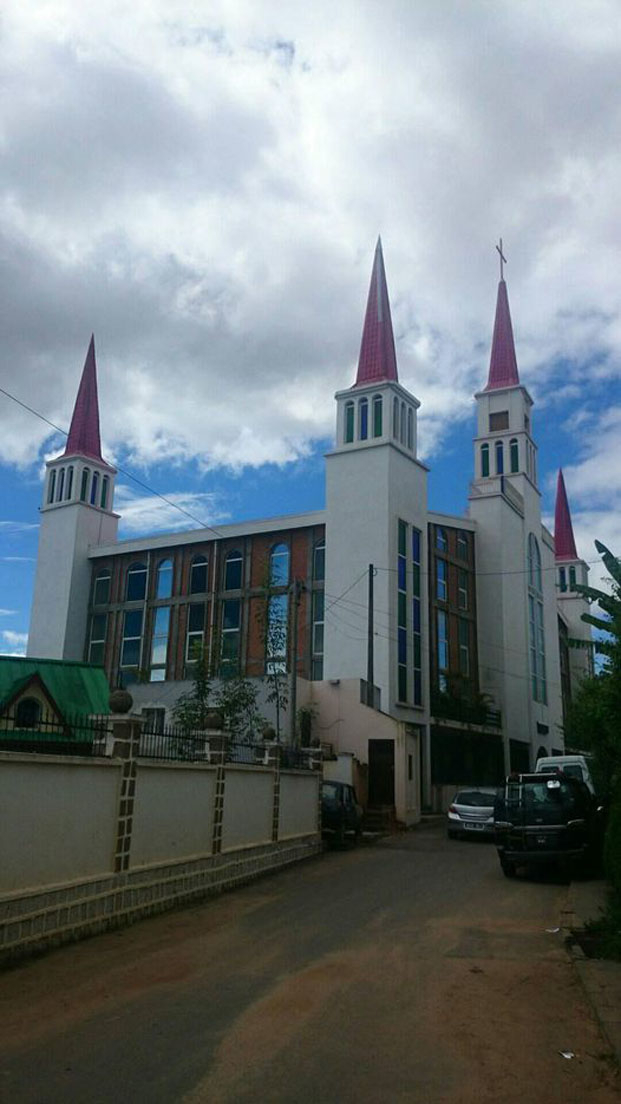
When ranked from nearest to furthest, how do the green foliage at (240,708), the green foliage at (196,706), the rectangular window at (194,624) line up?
1. the green foliage at (196,706)
2. the green foliage at (240,708)
3. the rectangular window at (194,624)

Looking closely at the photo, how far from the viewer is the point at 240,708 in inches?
1120

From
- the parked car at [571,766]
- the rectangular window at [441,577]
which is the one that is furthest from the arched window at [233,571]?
the parked car at [571,766]

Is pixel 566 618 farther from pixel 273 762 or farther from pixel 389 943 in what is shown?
pixel 389 943

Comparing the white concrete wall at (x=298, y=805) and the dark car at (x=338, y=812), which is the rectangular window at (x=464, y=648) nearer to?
the dark car at (x=338, y=812)

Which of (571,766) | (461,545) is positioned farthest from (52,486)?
(571,766)

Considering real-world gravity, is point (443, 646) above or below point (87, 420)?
below

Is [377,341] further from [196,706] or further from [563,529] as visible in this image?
[563,529]

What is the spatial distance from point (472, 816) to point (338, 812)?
162 inches

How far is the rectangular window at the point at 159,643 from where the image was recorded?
4784 centimetres

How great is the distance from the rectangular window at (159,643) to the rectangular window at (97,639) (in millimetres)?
3587

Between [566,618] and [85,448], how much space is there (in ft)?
122

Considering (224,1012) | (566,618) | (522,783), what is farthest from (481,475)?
(224,1012)

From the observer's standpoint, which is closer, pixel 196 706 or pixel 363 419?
pixel 196 706

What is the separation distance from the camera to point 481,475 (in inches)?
2114
